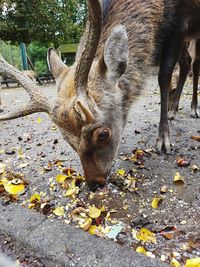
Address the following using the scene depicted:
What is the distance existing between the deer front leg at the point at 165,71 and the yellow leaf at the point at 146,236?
1.51 m

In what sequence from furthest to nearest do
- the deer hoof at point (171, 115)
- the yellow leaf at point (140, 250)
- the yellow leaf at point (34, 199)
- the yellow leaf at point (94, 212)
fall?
the deer hoof at point (171, 115) → the yellow leaf at point (34, 199) → the yellow leaf at point (94, 212) → the yellow leaf at point (140, 250)

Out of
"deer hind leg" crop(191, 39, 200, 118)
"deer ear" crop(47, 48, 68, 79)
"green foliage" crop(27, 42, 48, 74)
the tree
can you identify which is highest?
the tree

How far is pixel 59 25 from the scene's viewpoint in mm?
24688

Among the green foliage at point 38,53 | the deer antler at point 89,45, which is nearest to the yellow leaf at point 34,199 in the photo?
the deer antler at point 89,45

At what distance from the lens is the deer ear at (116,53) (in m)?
2.69

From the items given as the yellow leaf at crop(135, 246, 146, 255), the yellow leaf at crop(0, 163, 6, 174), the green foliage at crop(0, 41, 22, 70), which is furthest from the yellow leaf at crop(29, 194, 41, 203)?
the green foliage at crop(0, 41, 22, 70)

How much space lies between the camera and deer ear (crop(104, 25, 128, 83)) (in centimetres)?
269

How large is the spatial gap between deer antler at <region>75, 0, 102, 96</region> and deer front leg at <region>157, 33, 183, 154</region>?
141 cm

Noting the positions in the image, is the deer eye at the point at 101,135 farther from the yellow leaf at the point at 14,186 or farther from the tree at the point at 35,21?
the tree at the point at 35,21

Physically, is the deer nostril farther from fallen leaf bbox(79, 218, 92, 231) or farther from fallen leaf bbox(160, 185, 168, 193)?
fallen leaf bbox(160, 185, 168, 193)

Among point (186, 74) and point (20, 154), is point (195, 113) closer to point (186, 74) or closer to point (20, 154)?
point (186, 74)

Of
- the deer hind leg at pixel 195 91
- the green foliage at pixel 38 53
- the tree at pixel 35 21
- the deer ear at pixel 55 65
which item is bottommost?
the green foliage at pixel 38 53

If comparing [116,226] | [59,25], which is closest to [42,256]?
[116,226]

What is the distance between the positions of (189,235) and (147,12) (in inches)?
89.2
